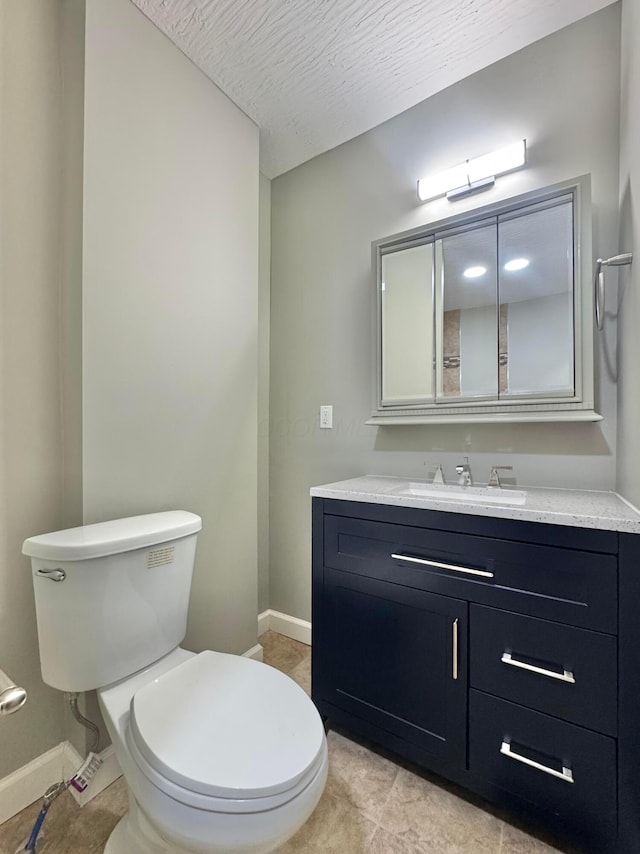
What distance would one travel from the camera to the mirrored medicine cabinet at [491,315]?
51.7 inches

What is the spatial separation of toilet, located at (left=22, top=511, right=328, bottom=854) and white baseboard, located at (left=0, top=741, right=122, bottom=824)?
0.62ft

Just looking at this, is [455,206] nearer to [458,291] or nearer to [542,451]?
[458,291]

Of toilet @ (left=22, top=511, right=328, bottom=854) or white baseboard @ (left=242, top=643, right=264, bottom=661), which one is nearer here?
toilet @ (left=22, top=511, right=328, bottom=854)

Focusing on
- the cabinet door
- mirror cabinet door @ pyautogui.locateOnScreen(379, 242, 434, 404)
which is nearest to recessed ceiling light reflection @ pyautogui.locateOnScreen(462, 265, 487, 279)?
mirror cabinet door @ pyautogui.locateOnScreen(379, 242, 434, 404)

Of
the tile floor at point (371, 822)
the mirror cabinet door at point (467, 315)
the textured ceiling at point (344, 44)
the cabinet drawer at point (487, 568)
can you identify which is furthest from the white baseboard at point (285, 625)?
the textured ceiling at point (344, 44)

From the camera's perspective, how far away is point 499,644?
106 cm

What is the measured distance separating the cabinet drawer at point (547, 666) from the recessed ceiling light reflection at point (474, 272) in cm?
117

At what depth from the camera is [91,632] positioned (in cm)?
99

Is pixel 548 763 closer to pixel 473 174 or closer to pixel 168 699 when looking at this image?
pixel 168 699

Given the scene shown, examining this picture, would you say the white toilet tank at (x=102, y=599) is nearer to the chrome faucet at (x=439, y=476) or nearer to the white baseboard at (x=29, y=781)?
the white baseboard at (x=29, y=781)

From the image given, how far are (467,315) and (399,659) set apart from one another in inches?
49.1

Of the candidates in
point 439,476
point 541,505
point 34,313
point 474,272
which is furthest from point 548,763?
point 34,313

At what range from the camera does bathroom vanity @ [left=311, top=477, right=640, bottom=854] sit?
36.2 inches

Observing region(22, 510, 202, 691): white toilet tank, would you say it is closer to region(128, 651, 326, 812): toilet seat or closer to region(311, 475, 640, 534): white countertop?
region(128, 651, 326, 812): toilet seat
